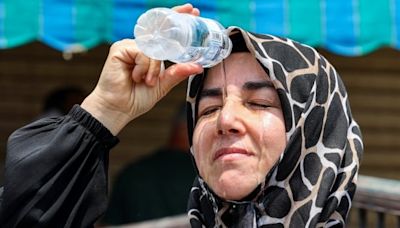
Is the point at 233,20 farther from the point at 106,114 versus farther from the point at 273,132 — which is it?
the point at 273,132

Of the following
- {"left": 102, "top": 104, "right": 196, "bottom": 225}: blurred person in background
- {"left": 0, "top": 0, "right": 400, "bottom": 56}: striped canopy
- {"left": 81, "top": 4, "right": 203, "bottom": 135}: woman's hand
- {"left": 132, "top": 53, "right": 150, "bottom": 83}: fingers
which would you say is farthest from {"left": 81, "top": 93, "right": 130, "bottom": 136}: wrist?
{"left": 102, "top": 104, "right": 196, "bottom": 225}: blurred person in background

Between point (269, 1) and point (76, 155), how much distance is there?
2309 mm

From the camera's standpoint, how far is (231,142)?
79.2 inches

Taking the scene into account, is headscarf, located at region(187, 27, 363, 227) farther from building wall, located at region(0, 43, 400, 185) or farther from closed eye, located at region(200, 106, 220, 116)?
building wall, located at region(0, 43, 400, 185)

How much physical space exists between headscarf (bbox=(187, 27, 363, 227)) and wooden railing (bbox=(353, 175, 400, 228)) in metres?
0.70

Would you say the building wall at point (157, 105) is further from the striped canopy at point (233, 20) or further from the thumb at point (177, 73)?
the thumb at point (177, 73)

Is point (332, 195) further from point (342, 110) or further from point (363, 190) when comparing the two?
point (363, 190)

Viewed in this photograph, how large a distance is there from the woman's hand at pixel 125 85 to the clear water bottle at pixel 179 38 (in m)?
0.12

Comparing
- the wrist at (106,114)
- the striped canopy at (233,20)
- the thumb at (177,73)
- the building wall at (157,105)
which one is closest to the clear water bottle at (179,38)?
the thumb at (177,73)

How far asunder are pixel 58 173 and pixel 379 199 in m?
1.37

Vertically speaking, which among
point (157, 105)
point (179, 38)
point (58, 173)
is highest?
point (179, 38)

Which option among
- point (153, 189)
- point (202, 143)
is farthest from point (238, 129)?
point (153, 189)

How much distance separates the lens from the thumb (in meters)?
2.06

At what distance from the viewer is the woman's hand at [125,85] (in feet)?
7.09
